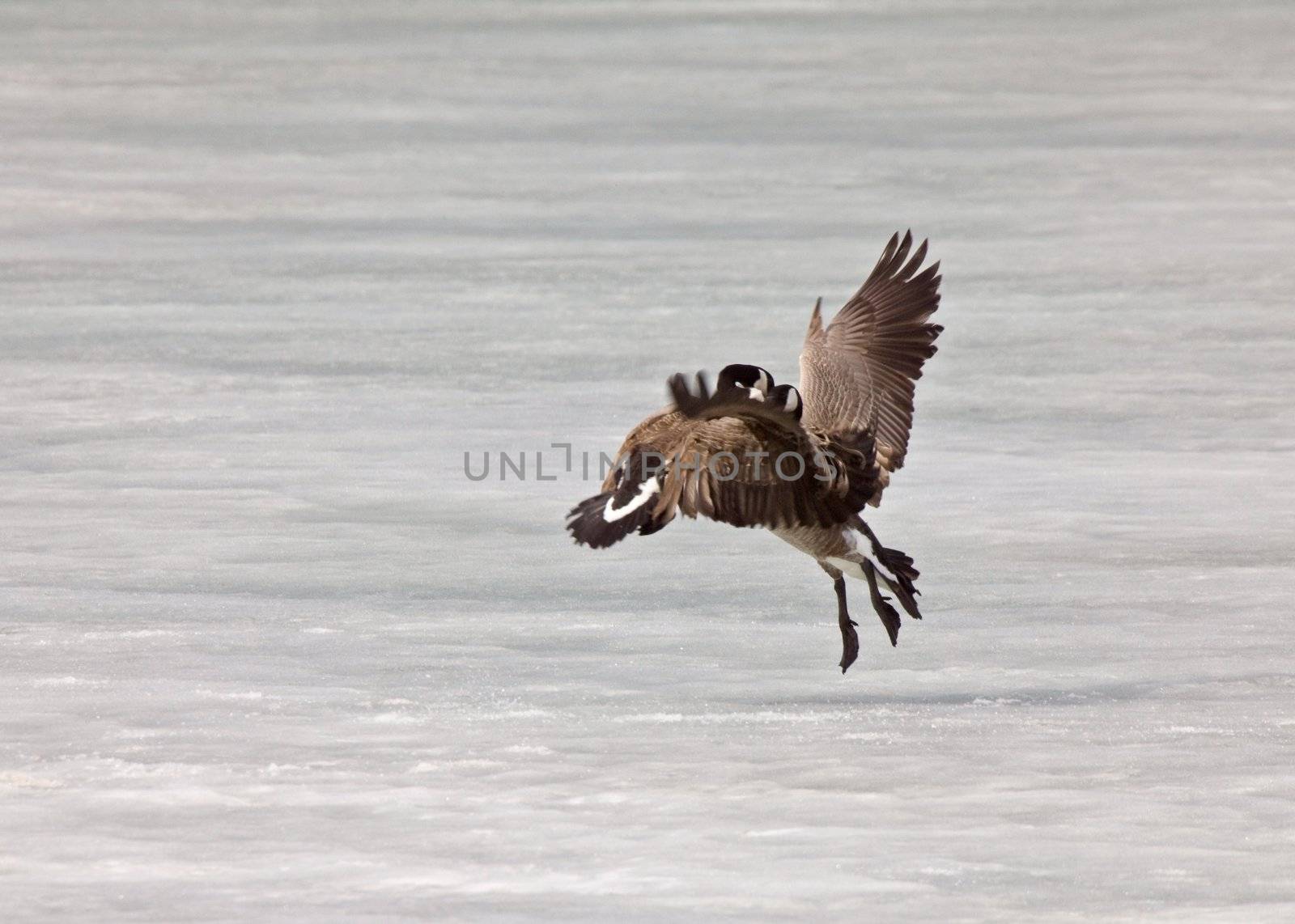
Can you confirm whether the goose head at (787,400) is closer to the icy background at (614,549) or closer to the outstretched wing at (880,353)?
the icy background at (614,549)

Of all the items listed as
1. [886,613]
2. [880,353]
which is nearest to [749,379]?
[886,613]

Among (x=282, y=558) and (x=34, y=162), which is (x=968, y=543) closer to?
(x=282, y=558)

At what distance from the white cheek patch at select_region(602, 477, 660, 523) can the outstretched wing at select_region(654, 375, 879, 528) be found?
0.03 m

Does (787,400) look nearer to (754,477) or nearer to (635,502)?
(754,477)

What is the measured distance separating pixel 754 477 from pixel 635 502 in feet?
1.08

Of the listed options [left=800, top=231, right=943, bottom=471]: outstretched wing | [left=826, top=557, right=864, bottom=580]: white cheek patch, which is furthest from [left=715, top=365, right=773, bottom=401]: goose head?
[left=800, top=231, right=943, bottom=471]: outstretched wing

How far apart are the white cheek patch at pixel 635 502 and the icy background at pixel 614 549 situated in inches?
19.5

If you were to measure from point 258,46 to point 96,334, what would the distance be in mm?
14106

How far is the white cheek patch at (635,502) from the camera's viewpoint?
A: 612cm

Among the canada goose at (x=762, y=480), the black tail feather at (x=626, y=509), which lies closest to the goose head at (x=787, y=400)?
the canada goose at (x=762, y=480)

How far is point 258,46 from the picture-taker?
1006 inches

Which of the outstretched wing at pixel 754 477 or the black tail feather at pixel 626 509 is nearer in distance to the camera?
the black tail feather at pixel 626 509

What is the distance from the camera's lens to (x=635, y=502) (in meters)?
6.18

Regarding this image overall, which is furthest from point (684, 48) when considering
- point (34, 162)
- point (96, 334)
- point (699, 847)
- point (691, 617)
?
point (699, 847)
